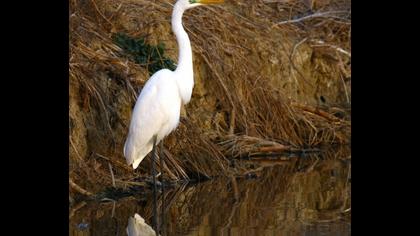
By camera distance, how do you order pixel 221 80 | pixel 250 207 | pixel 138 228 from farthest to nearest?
pixel 221 80 < pixel 250 207 < pixel 138 228

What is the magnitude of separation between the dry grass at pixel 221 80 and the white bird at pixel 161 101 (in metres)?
0.57

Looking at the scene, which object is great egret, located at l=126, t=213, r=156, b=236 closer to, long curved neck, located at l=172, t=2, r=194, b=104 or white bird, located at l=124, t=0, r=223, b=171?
white bird, located at l=124, t=0, r=223, b=171

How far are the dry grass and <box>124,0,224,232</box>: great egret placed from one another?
57cm

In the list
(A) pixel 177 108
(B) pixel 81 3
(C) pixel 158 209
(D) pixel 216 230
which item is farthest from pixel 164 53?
(D) pixel 216 230

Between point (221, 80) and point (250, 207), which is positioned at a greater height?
point (221, 80)

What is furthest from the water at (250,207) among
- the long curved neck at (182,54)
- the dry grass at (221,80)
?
the long curved neck at (182,54)

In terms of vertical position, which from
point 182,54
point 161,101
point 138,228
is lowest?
point 138,228

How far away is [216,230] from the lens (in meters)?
4.23

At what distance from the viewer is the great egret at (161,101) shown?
5184 millimetres

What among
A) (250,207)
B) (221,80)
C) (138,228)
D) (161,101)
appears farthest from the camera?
(221,80)

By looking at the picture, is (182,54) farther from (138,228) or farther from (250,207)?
(138,228)

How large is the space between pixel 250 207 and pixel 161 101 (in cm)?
95

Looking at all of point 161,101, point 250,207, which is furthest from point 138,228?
point 161,101

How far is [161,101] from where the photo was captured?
17.0 feet
